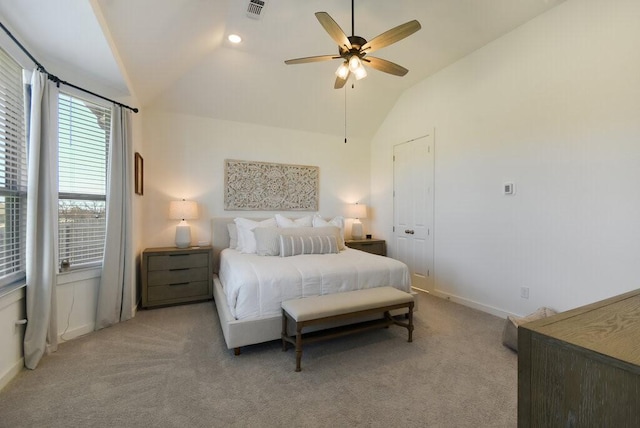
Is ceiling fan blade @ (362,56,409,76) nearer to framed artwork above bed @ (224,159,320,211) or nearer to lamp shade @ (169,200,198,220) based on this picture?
framed artwork above bed @ (224,159,320,211)

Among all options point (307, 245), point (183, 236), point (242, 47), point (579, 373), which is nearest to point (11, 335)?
point (183, 236)

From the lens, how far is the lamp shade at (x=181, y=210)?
3645 mm

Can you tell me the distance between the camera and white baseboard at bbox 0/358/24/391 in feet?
5.92

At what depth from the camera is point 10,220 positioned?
2018 mm

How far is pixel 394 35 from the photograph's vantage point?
2121mm

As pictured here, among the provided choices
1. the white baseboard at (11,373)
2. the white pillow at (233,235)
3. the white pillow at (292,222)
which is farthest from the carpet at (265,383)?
the white pillow at (292,222)

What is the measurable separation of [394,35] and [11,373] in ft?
12.1

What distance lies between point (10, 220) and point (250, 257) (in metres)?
1.90

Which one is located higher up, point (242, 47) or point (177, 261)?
point (242, 47)

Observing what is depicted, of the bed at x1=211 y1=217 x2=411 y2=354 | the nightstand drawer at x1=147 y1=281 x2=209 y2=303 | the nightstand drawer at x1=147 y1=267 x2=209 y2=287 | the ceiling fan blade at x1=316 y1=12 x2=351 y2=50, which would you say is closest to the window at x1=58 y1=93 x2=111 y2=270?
the nightstand drawer at x1=147 y1=267 x2=209 y2=287

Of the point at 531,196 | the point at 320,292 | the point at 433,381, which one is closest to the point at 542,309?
the point at 531,196

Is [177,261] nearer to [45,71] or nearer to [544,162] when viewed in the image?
[45,71]

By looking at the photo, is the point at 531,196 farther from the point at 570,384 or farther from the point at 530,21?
the point at 570,384

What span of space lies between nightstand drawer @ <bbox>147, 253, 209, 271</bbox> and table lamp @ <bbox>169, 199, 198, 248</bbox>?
0.21 metres
